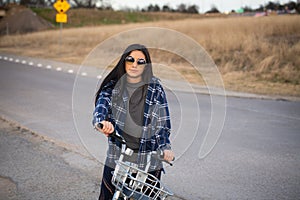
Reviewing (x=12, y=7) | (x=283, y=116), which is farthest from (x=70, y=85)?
(x=12, y=7)

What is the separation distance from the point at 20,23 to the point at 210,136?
51567 millimetres

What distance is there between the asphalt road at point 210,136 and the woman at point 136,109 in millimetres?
333

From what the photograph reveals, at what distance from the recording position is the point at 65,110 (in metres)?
7.87

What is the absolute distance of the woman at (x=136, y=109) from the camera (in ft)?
8.34

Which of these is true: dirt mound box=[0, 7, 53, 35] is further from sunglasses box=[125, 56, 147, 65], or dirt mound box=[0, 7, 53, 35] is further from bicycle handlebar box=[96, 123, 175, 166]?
bicycle handlebar box=[96, 123, 175, 166]

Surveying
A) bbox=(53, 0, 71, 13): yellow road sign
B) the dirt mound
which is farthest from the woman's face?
the dirt mound

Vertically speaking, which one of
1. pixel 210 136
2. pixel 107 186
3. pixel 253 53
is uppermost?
pixel 253 53

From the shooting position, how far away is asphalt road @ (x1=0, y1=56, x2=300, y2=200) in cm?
410

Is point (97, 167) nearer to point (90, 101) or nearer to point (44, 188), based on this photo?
point (44, 188)

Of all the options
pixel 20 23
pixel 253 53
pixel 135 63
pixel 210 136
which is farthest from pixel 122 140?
pixel 20 23

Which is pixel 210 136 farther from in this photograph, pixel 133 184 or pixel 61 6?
pixel 61 6

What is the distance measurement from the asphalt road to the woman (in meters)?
0.33

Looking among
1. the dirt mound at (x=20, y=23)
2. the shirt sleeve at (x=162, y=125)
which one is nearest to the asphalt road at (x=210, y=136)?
the shirt sleeve at (x=162, y=125)

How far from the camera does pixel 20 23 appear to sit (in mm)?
51844
